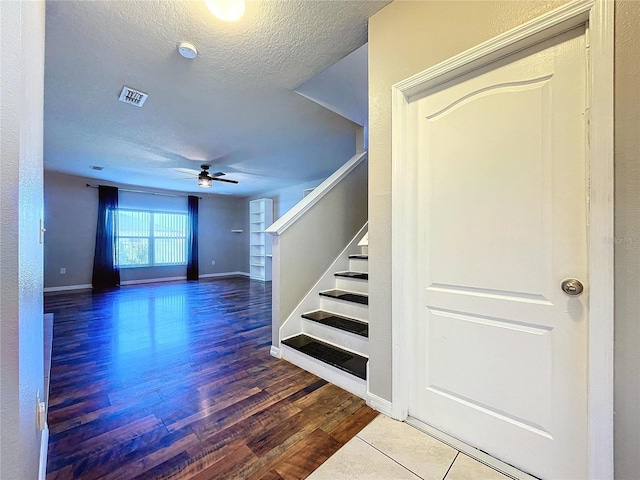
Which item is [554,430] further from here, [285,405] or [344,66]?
[344,66]

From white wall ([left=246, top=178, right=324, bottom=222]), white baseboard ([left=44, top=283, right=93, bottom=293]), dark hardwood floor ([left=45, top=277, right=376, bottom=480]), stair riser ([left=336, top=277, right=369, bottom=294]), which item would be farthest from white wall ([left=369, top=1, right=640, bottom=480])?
white baseboard ([left=44, top=283, right=93, bottom=293])

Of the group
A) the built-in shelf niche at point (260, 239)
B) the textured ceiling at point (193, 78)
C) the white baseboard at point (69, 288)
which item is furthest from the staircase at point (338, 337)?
the white baseboard at point (69, 288)

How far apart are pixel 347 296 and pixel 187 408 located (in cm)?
150

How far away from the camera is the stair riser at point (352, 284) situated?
8.61 ft

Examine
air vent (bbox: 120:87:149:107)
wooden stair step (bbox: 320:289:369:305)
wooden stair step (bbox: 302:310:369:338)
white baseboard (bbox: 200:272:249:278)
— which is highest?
air vent (bbox: 120:87:149:107)

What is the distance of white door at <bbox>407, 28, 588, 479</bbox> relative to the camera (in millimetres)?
1074

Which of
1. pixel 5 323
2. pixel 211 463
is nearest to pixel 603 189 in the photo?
pixel 5 323

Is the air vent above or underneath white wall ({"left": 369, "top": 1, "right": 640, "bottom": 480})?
above

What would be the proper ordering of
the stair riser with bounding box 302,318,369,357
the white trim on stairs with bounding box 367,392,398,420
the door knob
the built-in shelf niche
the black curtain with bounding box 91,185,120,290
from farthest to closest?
the built-in shelf niche, the black curtain with bounding box 91,185,120,290, the stair riser with bounding box 302,318,369,357, the white trim on stairs with bounding box 367,392,398,420, the door knob

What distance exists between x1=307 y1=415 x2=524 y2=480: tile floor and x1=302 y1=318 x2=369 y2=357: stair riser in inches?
24.8

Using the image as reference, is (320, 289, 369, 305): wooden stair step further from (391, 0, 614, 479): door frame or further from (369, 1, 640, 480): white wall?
(391, 0, 614, 479): door frame

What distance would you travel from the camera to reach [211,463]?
1.25m

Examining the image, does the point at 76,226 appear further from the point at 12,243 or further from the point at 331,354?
the point at 12,243

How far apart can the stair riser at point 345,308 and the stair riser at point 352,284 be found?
0.93 ft
